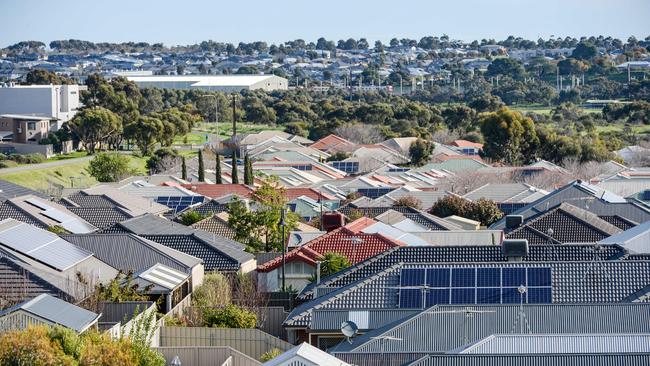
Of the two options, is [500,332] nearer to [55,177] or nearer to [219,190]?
[219,190]

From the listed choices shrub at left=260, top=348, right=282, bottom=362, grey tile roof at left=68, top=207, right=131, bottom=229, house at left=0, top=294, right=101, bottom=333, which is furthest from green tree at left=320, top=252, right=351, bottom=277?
grey tile roof at left=68, top=207, right=131, bottom=229

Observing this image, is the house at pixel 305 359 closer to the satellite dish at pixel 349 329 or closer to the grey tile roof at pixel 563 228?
the satellite dish at pixel 349 329

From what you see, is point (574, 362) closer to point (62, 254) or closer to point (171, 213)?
point (62, 254)

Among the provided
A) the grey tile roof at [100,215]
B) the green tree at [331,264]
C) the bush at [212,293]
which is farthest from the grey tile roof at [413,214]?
the bush at [212,293]

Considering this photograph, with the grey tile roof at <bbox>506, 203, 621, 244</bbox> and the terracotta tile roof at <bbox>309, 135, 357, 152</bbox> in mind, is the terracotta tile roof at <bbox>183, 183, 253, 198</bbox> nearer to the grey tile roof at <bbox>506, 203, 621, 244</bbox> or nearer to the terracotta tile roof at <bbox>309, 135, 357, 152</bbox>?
the grey tile roof at <bbox>506, 203, 621, 244</bbox>

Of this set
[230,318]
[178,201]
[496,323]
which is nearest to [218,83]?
[178,201]

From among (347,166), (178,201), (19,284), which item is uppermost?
(19,284)
